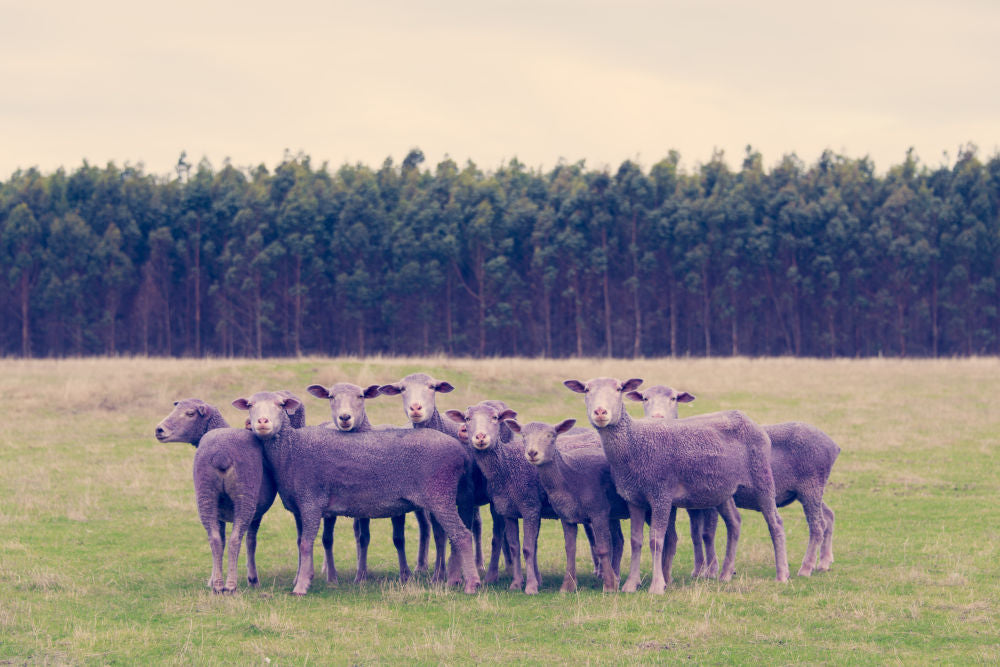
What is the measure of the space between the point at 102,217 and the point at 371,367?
42.4 m

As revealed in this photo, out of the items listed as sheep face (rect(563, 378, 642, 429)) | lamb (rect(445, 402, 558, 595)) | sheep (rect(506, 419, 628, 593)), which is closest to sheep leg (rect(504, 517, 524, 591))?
lamb (rect(445, 402, 558, 595))

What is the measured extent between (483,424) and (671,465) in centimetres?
233

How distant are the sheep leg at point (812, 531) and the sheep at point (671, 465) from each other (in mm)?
623

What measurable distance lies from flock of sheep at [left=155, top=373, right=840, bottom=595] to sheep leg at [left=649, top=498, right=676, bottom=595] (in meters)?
0.02

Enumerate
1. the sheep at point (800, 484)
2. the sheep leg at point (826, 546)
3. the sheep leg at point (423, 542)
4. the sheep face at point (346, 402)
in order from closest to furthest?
1. the sheep face at point (346, 402)
2. the sheep at point (800, 484)
3. the sheep leg at point (826, 546)
4. the sheep leg at point (423, 542)

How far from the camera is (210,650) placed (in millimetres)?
10367

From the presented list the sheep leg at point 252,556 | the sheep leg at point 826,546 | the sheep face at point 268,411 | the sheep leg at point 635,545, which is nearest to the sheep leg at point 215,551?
the sheep leg at point 252,556

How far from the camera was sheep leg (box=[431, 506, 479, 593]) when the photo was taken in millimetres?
13070

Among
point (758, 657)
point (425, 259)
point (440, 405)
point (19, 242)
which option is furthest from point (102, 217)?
point (758, 657)

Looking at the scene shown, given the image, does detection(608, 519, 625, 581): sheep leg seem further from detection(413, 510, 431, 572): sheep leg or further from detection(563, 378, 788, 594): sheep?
detection(413, 510, 431, 572): sheep leg

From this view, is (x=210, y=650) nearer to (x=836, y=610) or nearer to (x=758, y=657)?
(x=758, y=657)

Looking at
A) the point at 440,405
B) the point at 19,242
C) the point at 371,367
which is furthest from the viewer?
the point at 19,242

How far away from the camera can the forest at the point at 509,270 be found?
67.5 meters

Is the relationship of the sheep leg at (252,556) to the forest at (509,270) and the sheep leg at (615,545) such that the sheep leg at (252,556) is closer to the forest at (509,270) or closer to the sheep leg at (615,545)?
the sheep leg at (615,545)
